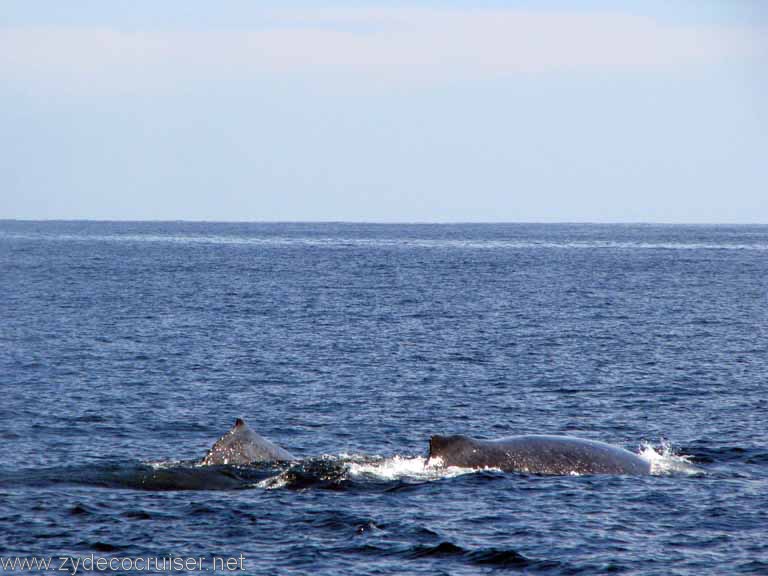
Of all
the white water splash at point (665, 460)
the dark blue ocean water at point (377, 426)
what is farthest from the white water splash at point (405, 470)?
the white water splash at point (665, 460)

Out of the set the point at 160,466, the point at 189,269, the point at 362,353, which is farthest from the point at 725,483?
the point at 189,269

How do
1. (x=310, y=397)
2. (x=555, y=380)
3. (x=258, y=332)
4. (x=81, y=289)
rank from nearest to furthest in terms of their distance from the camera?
(x=310, y=397)
(x=555, y=380)
(x=258, y=332)
(x=81, y=289)

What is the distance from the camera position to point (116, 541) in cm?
2120

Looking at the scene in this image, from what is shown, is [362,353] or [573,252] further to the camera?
[573,252]

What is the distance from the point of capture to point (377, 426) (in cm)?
3341

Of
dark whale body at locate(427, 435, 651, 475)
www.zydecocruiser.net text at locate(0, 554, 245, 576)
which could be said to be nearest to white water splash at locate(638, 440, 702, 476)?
dark whale body at locate(427, 435, 651, 475)

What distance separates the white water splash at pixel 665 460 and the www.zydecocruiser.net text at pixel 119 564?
434 inches

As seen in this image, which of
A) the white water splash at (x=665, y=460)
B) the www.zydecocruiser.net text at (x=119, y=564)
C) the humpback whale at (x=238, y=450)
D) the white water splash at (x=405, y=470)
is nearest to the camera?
the www.zydecocruiser.net text at (x=119, y=564)

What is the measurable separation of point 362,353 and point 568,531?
30104 millimetres

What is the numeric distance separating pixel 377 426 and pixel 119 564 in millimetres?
13864

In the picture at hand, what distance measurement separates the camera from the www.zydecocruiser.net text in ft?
65.2

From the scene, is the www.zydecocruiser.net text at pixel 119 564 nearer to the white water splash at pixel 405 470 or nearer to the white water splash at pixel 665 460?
the white water splash at pixel 405 470

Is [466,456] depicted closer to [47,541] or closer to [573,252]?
[47,541]

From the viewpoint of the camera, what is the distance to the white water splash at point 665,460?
89.0 ft
